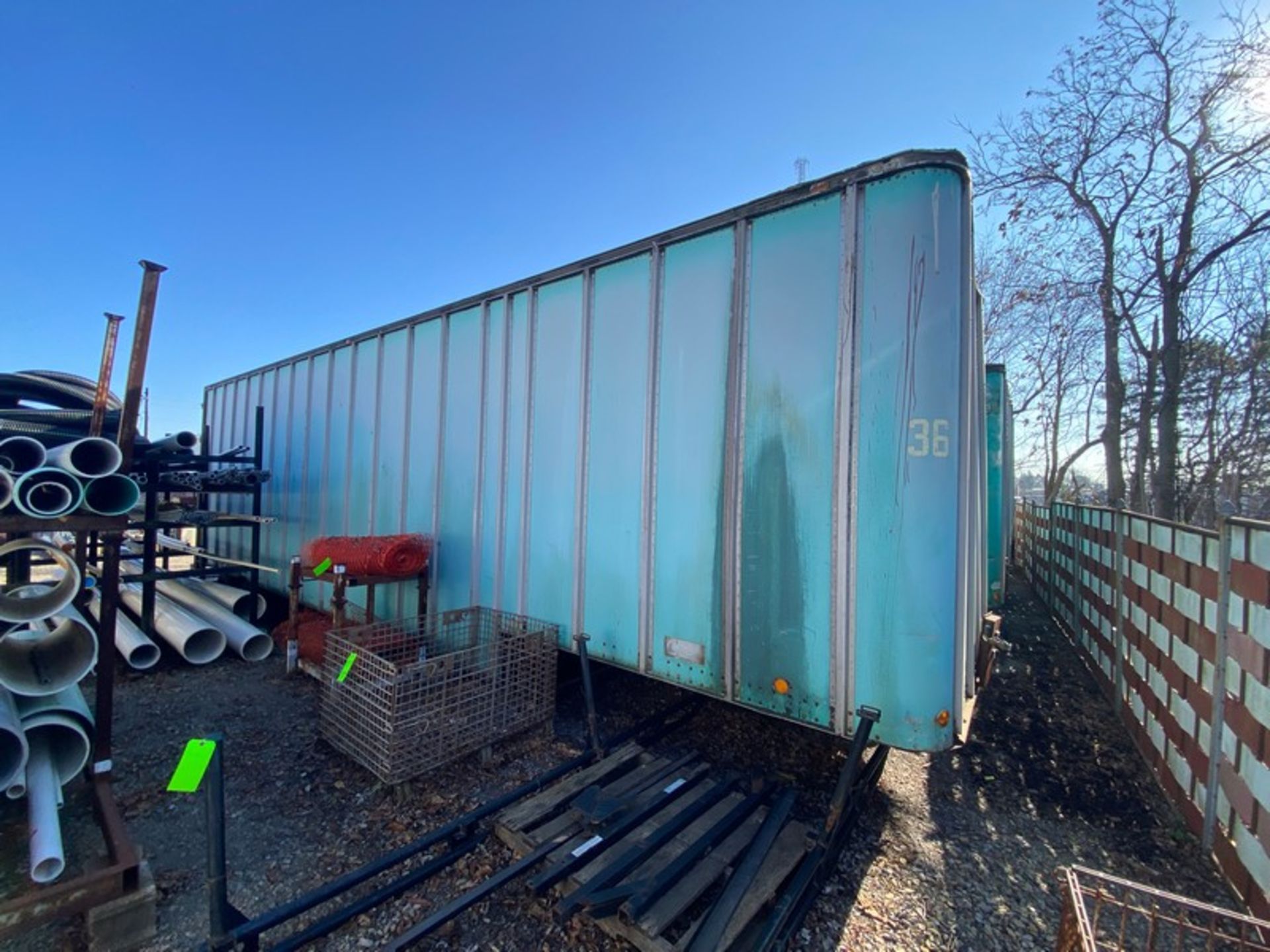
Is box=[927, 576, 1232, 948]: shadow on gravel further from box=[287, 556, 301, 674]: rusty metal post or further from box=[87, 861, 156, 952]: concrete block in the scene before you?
box=[287, 556, 301, 674]: rusty metal post

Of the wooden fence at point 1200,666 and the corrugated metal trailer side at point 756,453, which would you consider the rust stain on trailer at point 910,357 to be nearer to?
the corrugated metal trailer side at point 756,453

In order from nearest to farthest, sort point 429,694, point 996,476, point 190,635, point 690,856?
point 690,856 < point 429,694 < point 190,635 < point 996,476

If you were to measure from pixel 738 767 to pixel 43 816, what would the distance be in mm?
3283

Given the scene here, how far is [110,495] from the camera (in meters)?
2.77

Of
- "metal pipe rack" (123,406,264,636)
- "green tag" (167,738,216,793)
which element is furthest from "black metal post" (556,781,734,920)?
"metal pipe rack" (123,406,264,636)

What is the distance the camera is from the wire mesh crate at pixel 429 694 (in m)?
3.15

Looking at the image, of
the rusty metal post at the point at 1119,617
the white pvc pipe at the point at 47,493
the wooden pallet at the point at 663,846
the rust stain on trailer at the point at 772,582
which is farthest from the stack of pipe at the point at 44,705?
the rusty metal post at the point at 1119,617

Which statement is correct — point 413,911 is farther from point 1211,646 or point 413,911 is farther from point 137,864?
point 1211,646

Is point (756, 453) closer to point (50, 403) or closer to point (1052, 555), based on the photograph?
point (50, 403)

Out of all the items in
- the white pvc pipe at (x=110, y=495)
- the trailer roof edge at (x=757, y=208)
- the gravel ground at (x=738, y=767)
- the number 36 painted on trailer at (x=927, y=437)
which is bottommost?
the gravel ground at (x=738, y=767)

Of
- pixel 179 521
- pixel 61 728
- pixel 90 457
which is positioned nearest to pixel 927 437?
pixel 90 457

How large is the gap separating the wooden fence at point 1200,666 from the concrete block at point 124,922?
427 cm

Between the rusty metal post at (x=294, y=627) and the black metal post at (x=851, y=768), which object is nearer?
the black metal post at (x=851, y=768)

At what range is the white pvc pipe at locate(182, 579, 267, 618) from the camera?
652 centimetres
